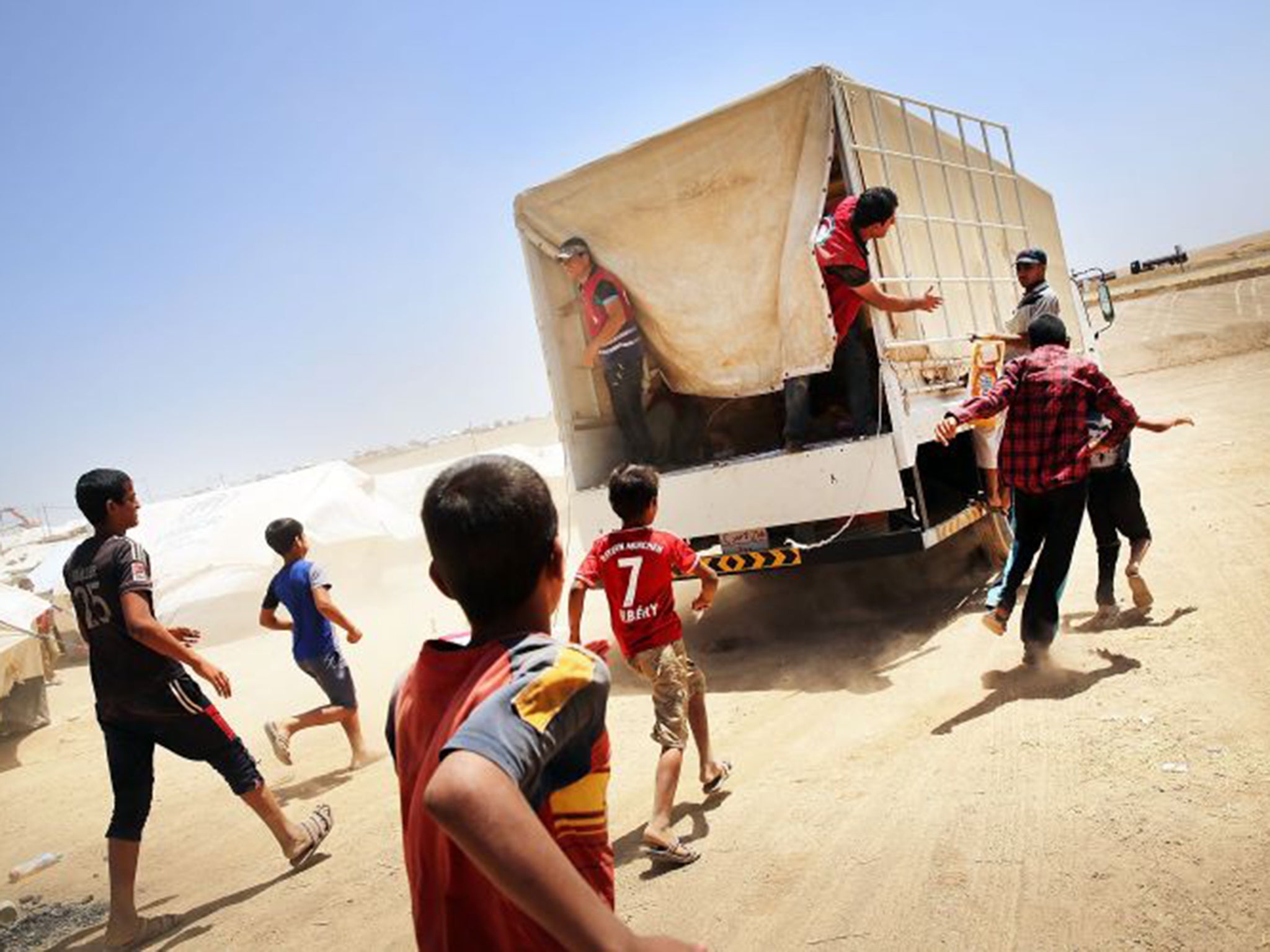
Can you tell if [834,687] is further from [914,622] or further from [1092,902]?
[1092,902]

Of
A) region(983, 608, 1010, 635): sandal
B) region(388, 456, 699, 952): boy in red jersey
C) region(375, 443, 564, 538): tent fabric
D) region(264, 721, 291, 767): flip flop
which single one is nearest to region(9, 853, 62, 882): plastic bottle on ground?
region(264, 721, 291, 767): flip flop

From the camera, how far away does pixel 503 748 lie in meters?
1.23

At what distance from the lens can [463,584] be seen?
145 centimetres

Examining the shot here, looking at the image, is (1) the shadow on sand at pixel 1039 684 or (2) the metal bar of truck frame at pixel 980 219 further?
(2) the metal bar of truck frame at pixel 980 219

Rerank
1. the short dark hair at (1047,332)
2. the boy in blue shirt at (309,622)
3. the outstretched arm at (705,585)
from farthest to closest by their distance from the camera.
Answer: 1. the boy in blue shirt at (309,622)
2. the short dark hair at (1047,332)
3. the outstretched arm at (705,585)

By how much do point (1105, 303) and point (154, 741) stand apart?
10176 millimetres

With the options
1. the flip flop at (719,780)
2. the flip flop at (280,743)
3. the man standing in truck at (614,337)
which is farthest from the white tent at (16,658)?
the flip flop at (719,780)

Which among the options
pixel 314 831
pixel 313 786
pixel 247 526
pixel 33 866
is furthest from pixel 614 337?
pixel 247 526

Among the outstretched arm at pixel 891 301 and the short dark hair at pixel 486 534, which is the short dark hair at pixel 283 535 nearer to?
the outstretched arm at pixel 891 301

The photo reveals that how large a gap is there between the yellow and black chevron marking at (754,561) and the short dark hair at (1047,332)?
6.51ft

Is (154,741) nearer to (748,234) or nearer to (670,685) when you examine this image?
(670,685)

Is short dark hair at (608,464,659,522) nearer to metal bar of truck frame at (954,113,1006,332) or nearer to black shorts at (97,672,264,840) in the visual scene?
black shorts at (97,672,264,840)

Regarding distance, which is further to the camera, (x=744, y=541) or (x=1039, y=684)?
(x=744, y=541)

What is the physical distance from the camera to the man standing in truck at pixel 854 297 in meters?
5.60
